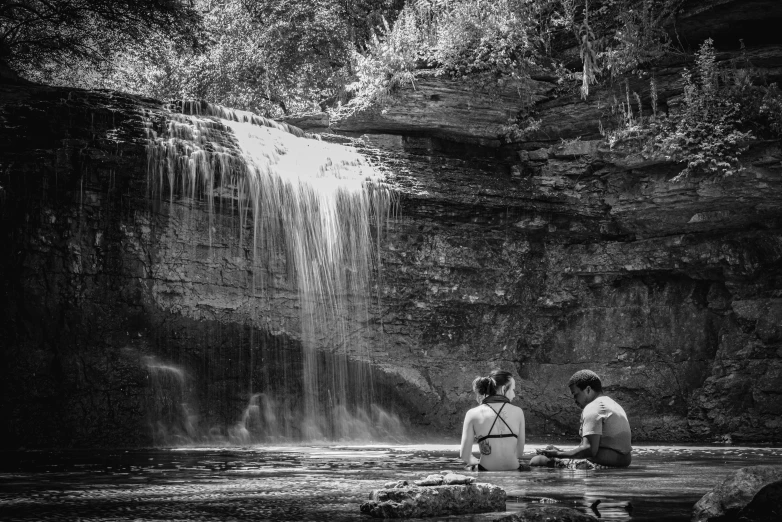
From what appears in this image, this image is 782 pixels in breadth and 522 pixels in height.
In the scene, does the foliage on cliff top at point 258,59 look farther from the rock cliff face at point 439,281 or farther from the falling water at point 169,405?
the falling water at point 169,405

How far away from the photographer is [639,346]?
783 inches

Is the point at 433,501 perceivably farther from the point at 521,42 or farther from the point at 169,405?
the point at 521,42

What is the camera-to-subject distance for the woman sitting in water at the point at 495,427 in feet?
25.0

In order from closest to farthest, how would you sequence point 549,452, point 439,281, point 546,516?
point 546,516 → point 549,452 → point 439,281

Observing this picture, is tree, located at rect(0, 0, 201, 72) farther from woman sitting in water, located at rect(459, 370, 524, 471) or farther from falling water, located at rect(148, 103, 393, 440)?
woman sitting in water, located at rect(459, 370, 524, 471)

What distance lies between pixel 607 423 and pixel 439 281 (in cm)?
1187

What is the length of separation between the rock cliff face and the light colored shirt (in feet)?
33.8

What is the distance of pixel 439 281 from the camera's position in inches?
771

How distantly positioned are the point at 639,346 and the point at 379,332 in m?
6.18

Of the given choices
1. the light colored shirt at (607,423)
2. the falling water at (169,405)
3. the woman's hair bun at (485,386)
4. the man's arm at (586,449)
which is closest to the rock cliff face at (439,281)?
the falling water at (169,405)

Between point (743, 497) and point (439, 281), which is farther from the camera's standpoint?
point (439, 281)

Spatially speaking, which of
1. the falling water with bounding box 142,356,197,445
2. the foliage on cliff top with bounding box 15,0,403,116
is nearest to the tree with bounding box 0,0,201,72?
the foliage on cliff top with bounding box 15,0,403,116

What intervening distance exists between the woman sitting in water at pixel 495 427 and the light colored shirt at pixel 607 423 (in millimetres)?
614

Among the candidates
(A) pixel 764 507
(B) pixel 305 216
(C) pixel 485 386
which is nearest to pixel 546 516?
(A) pixel 764 507
